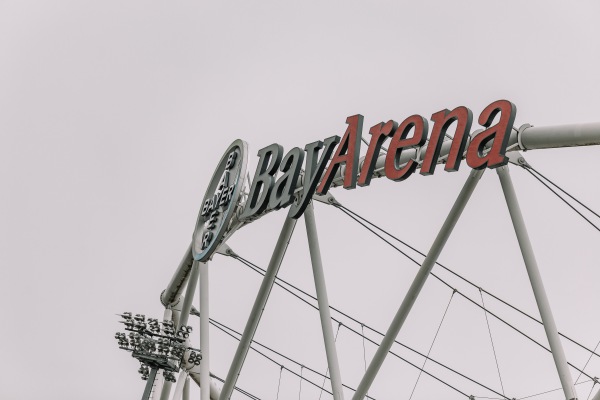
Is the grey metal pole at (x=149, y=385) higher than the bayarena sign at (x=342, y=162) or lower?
lower

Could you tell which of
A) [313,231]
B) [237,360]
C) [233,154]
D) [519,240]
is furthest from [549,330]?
[233,154]

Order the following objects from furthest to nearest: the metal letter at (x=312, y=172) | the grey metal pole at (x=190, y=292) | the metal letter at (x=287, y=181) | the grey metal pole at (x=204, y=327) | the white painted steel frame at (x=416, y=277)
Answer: the grey metal pole at (x=190, y=292) → the grey metal pole at (x=204, y=327) → the metal letter at (x=287, y=181) → the metal letter at (x=312, y=172) → the white painted steel frame at (x=416, y=277)

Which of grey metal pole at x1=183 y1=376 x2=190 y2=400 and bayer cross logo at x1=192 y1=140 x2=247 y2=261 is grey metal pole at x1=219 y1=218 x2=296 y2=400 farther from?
grey metal pole at x1=183 y1=376 x2=190 y2=400

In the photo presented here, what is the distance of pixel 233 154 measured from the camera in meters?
52.2

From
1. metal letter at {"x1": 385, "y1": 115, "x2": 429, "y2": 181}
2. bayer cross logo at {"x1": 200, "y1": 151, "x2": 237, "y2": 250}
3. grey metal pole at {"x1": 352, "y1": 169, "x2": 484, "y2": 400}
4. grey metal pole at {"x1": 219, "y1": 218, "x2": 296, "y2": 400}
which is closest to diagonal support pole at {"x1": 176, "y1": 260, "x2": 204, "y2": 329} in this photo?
bayer cross logo at {"x1": 200, "y1": 151, "x2": 237, "y2": 250}

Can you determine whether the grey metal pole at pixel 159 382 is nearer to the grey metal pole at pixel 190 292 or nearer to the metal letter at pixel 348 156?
the grey metal pole at pixel 190 292

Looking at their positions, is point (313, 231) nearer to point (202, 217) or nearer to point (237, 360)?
point (237, 360)

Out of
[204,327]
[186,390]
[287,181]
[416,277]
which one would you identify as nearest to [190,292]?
[204,327]

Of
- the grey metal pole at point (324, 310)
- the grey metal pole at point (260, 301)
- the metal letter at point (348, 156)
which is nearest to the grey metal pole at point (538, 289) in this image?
the metal letter at point (348, 156)

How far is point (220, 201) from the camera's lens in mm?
50625

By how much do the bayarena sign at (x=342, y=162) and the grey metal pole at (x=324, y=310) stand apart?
67cm

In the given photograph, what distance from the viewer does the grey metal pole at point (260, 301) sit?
43000mm

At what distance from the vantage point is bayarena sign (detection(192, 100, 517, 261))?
120 feet

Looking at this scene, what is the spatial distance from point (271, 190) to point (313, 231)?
3.65 meters
